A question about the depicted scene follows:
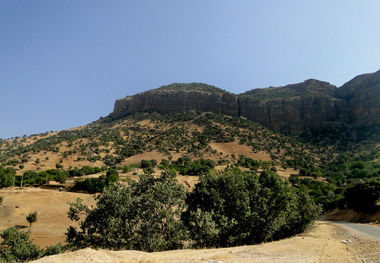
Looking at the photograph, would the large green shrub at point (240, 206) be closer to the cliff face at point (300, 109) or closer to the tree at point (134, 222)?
the tree at point (134, 222)

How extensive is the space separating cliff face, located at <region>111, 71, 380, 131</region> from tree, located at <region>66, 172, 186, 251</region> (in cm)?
9595

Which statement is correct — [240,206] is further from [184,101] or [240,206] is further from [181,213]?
[184,101]

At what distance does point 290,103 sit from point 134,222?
111732 mm

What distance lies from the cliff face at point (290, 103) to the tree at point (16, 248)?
95.7 metres

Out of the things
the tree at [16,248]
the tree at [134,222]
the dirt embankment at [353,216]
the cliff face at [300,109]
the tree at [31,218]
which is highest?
the cliff face at [300,109]

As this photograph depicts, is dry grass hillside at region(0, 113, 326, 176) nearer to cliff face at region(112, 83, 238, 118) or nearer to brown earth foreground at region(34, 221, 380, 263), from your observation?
cliff face at region(112, 83, 238, 118)

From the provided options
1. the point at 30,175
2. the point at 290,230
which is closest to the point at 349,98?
the point at 290,230

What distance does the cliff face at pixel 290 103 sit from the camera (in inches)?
3748

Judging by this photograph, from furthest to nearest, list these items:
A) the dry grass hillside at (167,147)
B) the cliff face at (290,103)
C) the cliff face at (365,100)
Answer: the cliff face at (290,103) → the cliff face at (365,100) → the dry grass hillside at (167,147)

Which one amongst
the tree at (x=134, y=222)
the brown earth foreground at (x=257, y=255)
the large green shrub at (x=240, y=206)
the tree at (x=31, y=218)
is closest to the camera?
the brown earth foreground at (x=257, y=255)

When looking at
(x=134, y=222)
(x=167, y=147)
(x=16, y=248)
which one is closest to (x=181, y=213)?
(x=134, y=222)

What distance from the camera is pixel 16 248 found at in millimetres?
14344

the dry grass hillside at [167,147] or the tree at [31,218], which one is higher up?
the dry grass hillside at [167,147]

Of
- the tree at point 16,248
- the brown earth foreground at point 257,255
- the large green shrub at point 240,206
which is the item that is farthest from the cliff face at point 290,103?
the brown earth foreground at point 257,255
